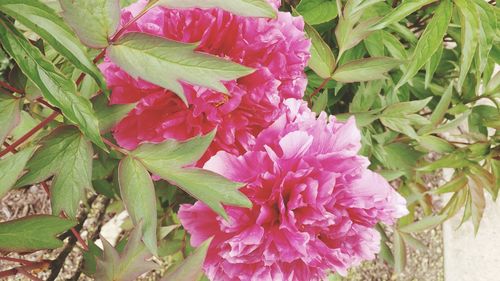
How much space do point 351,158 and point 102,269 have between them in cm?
34

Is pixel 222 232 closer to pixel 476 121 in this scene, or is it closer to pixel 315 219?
pixel 315 219

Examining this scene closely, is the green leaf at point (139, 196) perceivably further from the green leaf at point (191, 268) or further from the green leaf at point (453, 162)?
the green leaf at point (453, 162)

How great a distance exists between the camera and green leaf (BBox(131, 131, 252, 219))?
2.14ft

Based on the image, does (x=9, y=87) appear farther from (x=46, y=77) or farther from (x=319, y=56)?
(x=319, y=56)

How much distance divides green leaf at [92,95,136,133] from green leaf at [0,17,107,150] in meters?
0.12

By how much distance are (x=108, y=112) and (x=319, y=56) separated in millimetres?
409

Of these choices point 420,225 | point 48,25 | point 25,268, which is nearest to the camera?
point 48,25

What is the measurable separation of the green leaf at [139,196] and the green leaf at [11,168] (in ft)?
0.41

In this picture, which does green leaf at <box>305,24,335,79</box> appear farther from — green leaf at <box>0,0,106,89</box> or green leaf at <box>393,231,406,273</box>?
green leaf at <box>393,231,406,273</box>

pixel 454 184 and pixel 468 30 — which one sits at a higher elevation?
pixel 468 30

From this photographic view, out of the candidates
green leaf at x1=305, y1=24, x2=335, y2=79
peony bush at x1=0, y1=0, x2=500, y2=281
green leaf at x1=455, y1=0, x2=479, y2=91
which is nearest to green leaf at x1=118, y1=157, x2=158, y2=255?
peony bush at x1=0, y1=0, x2=500, y2=281

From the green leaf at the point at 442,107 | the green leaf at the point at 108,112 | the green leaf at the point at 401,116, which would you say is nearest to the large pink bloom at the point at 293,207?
the green leaf at the point at 108,112


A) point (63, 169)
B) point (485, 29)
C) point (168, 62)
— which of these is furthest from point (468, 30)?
point (63, 169)

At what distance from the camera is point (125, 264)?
710mm
